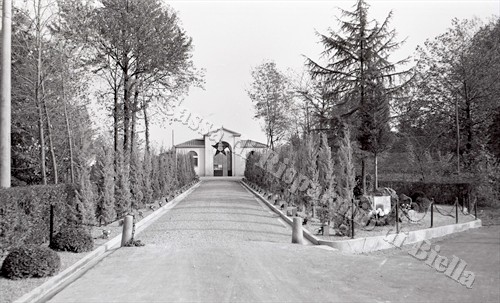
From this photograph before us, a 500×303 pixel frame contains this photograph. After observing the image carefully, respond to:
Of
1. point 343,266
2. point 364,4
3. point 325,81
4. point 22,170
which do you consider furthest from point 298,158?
point 22,170

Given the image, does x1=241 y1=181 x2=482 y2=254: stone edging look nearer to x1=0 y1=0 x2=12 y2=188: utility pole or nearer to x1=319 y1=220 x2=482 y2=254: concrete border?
x1=319 y1=220 x2=482 y2=254: concrete border

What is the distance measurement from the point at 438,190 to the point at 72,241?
22.2 meters

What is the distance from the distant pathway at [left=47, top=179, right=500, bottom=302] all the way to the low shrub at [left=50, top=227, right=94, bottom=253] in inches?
29.5

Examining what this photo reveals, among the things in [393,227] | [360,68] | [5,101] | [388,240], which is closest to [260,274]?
[388,240]

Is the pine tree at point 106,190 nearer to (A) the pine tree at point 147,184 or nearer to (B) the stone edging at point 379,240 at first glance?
(B) the stone edging at point 379,240

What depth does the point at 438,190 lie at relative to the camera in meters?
27.0

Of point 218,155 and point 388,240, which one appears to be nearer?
point 388,240

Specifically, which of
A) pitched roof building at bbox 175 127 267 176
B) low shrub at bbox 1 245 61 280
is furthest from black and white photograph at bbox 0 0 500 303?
pitched roof building at bbox 175 127 267 176

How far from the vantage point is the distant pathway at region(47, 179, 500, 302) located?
7.41 meters

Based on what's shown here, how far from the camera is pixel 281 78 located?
44156 mm

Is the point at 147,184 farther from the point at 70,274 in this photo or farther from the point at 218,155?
the point at 218,155

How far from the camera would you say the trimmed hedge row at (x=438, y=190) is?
2552 cm

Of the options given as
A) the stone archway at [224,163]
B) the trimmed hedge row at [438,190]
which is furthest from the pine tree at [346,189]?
the stone archway at [224,163]

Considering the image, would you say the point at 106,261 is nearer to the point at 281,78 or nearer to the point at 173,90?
the point at 173,90
